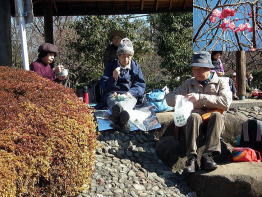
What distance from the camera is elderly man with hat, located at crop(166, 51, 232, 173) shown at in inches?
169

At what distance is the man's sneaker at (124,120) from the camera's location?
16.4 ft

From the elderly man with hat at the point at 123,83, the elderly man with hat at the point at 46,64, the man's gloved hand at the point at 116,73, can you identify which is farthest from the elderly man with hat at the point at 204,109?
the elderly man with hat at the point at 46,64

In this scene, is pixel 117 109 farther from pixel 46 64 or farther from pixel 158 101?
pixel 46 64

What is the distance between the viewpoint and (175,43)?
15.1m

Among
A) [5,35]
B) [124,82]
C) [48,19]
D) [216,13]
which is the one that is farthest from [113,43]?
[48,19]

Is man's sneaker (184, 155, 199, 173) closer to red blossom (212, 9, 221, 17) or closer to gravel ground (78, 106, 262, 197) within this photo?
gravel ground (78, 106, 262, 197)

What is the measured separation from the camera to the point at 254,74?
14961 mm

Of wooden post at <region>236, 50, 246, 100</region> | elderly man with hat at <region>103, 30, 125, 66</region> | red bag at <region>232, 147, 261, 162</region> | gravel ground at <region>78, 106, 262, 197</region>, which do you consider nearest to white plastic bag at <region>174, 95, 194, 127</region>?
gravel ground at <region>78, 106, 262, 197</region>

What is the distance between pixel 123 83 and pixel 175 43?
9824 mm

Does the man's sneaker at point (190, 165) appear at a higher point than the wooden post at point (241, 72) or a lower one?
lower

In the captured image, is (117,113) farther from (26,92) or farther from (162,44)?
(162,44)

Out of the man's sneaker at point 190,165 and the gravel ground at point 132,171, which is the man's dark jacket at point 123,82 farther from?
the man's sneaker at point 190,165

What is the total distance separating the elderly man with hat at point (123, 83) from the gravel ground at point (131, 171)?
311mm

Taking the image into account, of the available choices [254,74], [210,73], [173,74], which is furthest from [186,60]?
[210,73]
